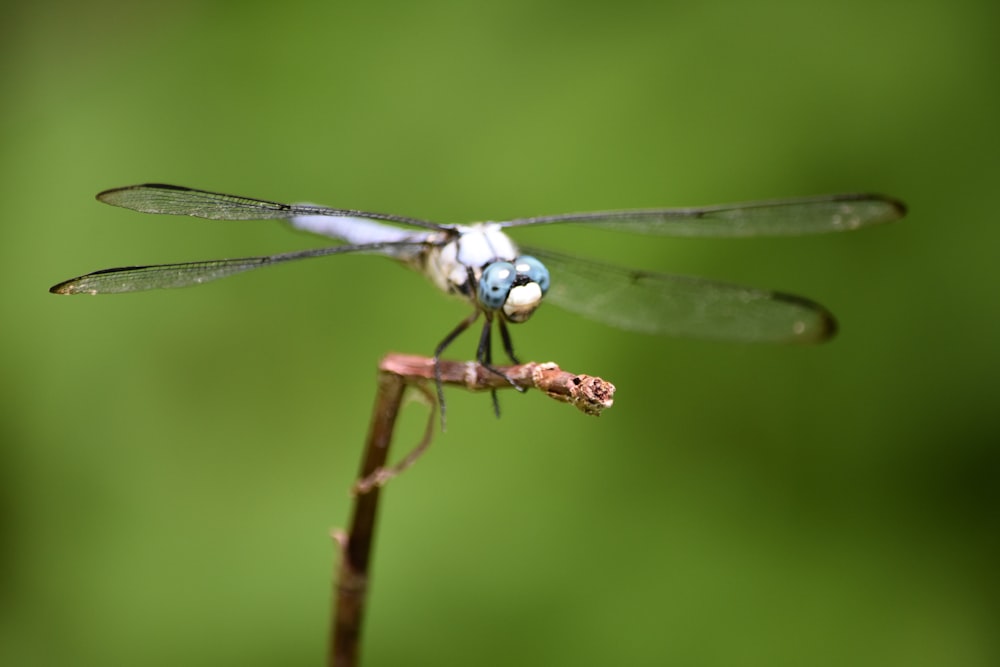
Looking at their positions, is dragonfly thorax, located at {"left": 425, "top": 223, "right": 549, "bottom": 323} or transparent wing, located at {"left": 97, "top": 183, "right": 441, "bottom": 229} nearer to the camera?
transparent wing, located at {"left": 97, "top": 183, "right": 441, "bottom": 229}

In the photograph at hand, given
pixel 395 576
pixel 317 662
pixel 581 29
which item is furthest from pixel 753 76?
pixel 317 662

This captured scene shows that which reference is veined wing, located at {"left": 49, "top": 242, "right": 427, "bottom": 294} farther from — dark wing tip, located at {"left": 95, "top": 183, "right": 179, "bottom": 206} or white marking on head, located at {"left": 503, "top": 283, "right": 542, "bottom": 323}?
white marking on head, located at {"left": 503, "top": 283, "right": 542, "bottom": 323}

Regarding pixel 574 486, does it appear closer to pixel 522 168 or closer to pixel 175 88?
pixel 522 168

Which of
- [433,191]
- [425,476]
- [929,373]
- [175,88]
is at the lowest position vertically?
[425,476]

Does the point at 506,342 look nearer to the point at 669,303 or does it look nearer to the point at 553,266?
the point at 553,266

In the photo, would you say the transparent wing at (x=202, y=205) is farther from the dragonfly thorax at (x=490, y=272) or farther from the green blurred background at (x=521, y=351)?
the green blurred background at (x=521, y=351)

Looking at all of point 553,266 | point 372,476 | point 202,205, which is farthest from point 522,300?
point 202,205

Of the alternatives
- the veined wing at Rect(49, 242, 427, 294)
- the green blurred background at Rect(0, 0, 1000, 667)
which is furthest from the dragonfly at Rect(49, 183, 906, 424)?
the green blurred background at Rect(0, 0, 1000, 667)
